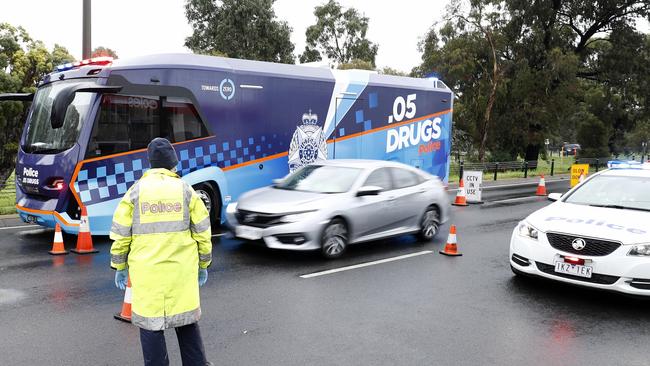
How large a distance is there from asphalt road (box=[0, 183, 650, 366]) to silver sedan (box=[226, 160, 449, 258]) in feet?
1.28

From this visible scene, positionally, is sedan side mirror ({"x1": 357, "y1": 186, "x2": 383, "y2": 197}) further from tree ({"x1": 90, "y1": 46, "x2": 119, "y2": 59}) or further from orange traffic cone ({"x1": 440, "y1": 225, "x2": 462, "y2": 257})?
tree ({"x1": 90, "y1": 46, "x2": 119, "y2": 59})

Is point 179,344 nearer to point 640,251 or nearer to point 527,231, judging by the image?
point 527,231

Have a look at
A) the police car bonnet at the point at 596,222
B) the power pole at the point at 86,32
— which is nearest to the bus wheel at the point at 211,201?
the power pole at the point at 86,32

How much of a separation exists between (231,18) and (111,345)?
4377 cm

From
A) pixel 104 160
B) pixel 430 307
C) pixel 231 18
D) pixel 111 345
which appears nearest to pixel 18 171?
pixel 104 160

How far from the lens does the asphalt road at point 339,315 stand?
198 inches

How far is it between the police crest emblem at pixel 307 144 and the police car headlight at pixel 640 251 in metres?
7.28

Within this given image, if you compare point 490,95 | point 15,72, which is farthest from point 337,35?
point 15,72

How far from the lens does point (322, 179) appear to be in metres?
9.50

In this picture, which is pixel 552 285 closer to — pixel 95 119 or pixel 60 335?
pixel 60 335

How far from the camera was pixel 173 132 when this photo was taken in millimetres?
10297

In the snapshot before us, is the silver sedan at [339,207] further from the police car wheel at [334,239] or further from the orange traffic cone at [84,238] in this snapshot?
the orange traffic cone at [84,238]

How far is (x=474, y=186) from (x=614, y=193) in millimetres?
8505

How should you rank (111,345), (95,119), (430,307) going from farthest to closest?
(95,119), (430,307), (111,345)
